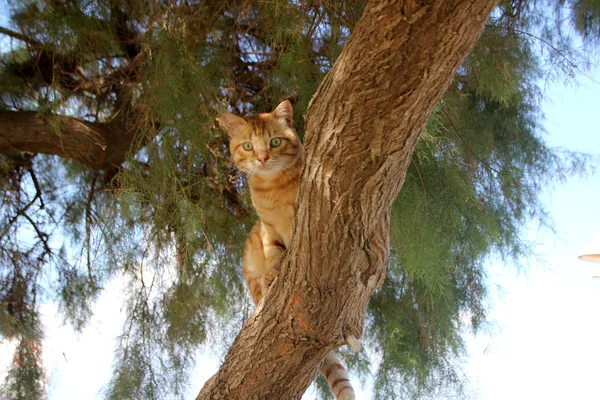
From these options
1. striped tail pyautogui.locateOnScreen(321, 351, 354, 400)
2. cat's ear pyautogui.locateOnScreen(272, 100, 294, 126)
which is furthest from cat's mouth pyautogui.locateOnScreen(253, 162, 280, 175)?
striped tail pyautogui.locateOnScreen(321, 351, 354, 400)

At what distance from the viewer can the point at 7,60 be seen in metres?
2.58

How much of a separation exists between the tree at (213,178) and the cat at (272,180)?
0.61ft

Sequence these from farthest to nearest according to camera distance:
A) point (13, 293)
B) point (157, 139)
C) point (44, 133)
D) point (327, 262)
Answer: point (13, 293), point (44, 133), point (157, 139), point (327, 262)

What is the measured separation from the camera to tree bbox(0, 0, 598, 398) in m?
1.85

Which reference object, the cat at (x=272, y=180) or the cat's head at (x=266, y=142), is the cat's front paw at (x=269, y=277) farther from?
the cat's head at (x=266, y=142)

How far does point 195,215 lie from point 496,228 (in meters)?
0.92

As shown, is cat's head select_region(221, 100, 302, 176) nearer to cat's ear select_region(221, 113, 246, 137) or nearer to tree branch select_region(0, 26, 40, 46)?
cat's ear select_region(221, 113, 246, 137)

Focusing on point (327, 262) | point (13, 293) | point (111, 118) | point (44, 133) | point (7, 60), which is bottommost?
point (327, 262)

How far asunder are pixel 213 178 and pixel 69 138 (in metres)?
0.56

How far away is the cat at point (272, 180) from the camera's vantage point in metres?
1.54

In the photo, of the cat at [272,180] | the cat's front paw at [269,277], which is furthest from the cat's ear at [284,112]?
the cat's front paw at [269,277]

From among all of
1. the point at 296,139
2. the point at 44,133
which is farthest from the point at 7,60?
the point at 296,139

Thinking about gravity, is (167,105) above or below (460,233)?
above

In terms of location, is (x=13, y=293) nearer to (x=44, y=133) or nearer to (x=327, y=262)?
(x=44, y=133)
